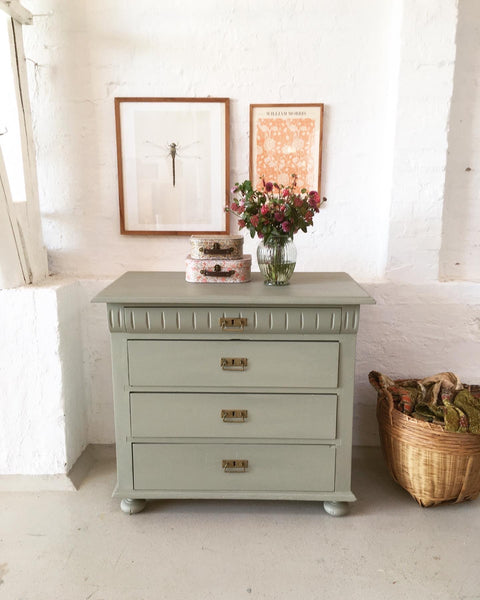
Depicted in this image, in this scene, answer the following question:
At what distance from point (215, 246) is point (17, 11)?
1485 millimetres

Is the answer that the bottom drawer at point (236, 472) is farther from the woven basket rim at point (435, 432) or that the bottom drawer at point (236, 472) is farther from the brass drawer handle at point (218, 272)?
the brass drawer handle at point (218, 272)

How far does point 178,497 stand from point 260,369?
73 cm

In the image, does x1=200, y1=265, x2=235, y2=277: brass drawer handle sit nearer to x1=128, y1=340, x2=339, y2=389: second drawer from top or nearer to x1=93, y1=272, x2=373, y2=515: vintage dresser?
A: x1=93, y1=272, x2=373, y2=515: vintage dresser

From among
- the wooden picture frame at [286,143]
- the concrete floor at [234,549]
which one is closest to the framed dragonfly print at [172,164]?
the wooden picture frame at [286,143]

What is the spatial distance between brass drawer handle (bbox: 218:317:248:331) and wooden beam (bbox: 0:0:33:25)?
1.76 m

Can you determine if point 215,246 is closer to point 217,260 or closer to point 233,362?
point 217,260

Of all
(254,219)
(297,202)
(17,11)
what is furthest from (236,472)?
(17,11)

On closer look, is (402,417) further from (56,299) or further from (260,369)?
(56,299)

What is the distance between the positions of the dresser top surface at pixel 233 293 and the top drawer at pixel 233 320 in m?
0.04

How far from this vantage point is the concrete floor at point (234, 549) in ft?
6.76

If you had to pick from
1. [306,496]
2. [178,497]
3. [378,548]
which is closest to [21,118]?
[178,497]

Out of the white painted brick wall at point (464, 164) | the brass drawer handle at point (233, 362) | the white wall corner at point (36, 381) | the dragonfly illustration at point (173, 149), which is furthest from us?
the dragonfly illustration at point (173, 149)

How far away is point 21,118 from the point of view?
265 cm

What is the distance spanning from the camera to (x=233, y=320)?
2301 mm
